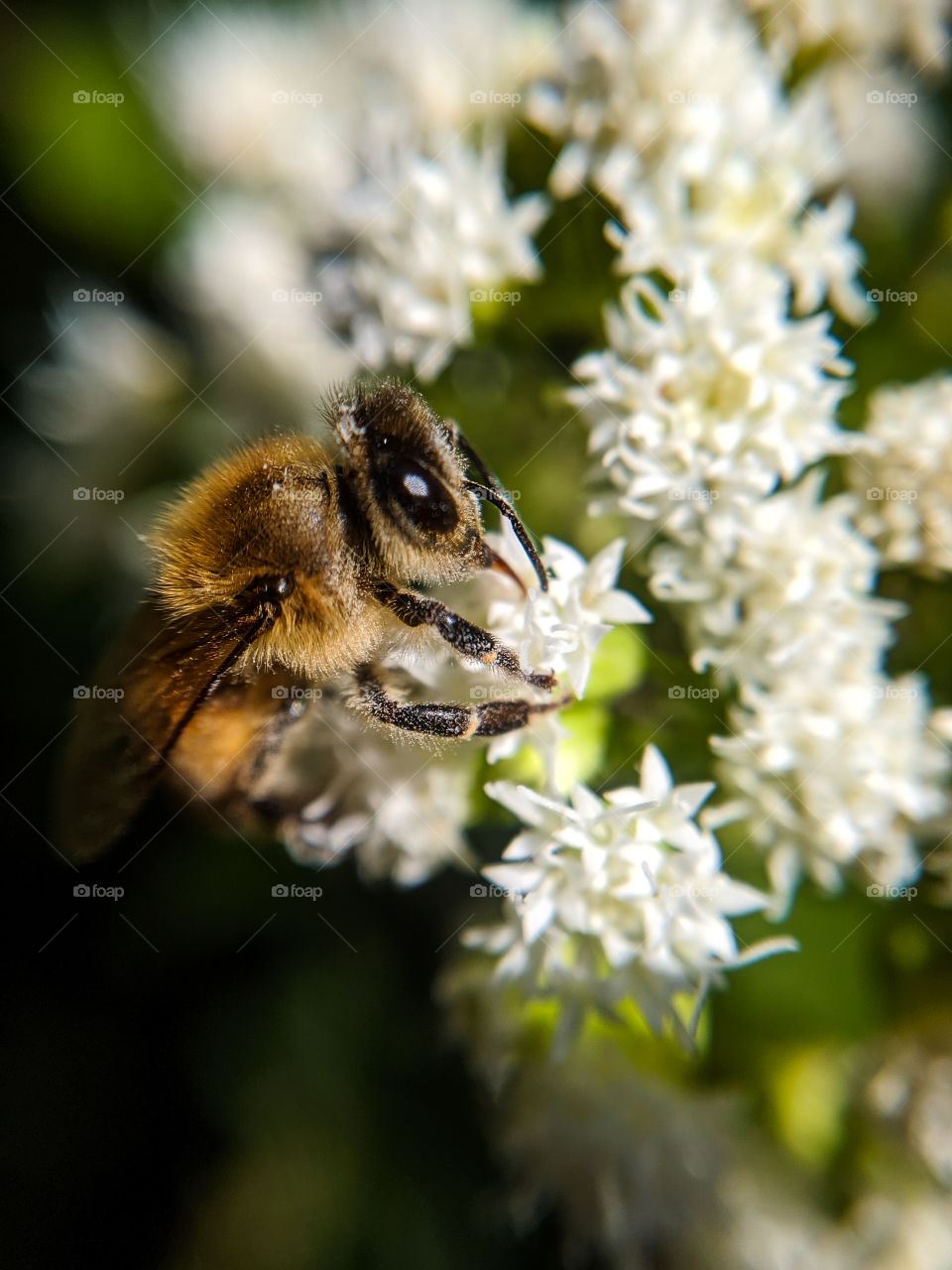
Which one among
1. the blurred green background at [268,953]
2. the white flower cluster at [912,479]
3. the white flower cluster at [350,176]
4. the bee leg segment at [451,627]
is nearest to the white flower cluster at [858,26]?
the blurred green background at [268,953]

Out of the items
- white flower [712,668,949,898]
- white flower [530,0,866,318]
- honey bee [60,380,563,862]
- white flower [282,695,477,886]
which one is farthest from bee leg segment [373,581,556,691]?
white flower [530,0,866,318]

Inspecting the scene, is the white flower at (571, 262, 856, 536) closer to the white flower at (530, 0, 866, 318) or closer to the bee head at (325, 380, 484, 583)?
the white flower at (530, 0, 866, 318)

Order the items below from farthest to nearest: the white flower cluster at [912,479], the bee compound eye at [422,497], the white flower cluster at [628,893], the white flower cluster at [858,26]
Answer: the white flower cluster at [858,26] < the white flower cluster at [912,479] < the white flower cluster at [628,893] < the bee compound eye at [422,497]

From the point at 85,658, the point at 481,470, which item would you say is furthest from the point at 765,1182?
the point at 85,658

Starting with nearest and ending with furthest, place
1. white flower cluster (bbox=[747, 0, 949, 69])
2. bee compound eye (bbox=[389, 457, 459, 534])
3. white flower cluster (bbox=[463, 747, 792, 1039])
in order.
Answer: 1. bee compound eye (bbox=[389, 457, 459, 534])
2. white flower cluster (bbox=[463, 747, 792, 1039])
3. white flower cluster (bbox=[747, 0, 949, 69])

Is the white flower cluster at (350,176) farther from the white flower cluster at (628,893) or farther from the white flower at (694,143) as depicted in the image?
the white flower cluster at (628,893)

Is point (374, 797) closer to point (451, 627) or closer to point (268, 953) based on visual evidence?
point (451, 627)

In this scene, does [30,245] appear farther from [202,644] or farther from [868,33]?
[868,33]
